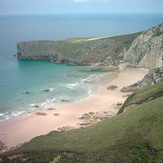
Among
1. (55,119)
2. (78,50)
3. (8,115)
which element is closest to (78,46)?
(78,50)

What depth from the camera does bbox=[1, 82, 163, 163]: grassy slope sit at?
16219mm

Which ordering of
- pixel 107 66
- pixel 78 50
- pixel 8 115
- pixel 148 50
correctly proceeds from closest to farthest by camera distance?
pixel 8 115
pixel 148 50
pixel 107 66
pixel 78 50

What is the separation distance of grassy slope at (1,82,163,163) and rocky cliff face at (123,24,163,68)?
119ft

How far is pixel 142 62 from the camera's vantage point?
61.9 metres

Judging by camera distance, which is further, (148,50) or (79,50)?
(79,50)

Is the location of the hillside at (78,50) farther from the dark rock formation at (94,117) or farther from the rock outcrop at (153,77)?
the dark rock formation at (94,117)

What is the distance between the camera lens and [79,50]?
79.8 meters

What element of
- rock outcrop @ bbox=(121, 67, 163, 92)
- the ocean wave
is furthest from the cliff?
the ocean wave

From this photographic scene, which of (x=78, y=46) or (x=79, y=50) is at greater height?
(x=78, y=46)

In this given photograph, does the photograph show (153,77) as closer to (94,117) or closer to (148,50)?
(94,117)

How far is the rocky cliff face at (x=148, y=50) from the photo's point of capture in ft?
185

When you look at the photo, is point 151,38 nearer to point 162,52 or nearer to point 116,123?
point 162,52

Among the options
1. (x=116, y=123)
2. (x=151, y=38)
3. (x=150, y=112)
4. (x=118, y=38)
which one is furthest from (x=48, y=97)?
(x=118, y=38)

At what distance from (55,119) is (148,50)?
129ft
